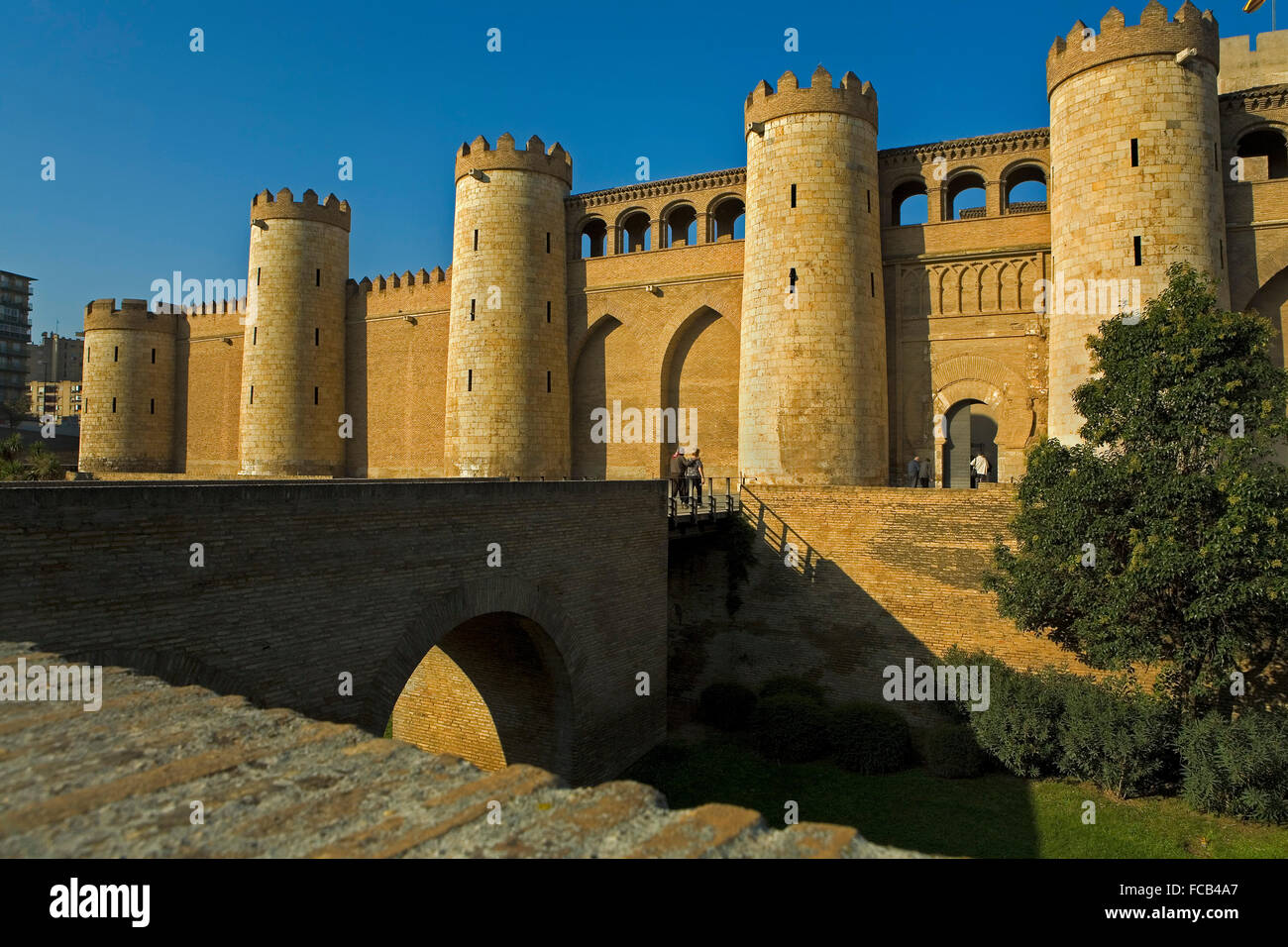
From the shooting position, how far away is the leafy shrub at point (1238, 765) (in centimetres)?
1137

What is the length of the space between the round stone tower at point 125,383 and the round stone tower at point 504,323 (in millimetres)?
17227

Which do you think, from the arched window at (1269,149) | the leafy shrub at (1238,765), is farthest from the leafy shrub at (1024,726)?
the arched window at (1269,149)

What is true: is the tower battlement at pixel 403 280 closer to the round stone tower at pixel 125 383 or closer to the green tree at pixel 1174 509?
the round stone tower at pixel 125 383

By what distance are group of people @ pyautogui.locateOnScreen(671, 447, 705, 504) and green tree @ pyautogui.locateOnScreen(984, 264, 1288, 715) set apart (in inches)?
253

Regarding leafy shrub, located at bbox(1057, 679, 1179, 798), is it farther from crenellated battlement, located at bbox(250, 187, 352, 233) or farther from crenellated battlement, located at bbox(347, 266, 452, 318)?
crenellated battlement, located at bbox(250, 187, 352, 233)

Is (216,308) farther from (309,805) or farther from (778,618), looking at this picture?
(309,805)

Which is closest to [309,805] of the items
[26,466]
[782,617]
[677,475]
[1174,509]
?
[1174,509]

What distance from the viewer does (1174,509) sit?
1202 cm

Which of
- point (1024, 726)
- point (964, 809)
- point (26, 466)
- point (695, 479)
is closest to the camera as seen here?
point (964, 809)

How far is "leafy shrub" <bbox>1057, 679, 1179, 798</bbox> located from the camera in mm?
12609

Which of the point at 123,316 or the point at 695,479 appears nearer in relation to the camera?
the point at 695,479

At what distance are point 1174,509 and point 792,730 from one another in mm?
7198

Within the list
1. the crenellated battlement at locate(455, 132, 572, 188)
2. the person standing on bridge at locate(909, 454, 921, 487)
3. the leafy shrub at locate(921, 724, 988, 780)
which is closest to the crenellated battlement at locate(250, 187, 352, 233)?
the crenellated battlement at locate(455, 132, 572, 188)
